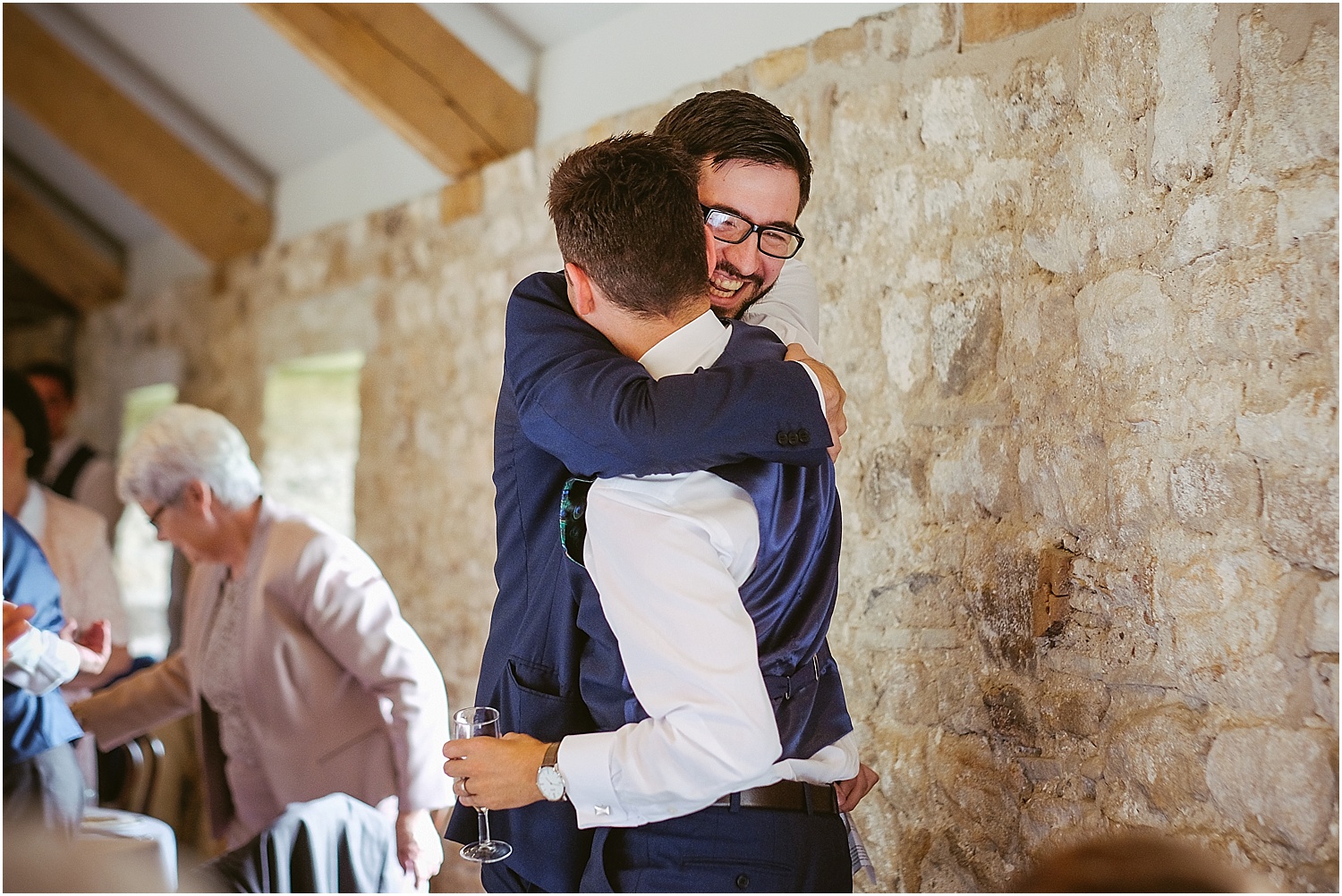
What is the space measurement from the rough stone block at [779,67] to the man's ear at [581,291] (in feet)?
5.07

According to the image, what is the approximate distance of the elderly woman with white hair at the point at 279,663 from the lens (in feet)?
8.23

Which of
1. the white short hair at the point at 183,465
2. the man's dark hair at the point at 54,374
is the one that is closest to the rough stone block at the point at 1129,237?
the white short hair at the point at 183,465

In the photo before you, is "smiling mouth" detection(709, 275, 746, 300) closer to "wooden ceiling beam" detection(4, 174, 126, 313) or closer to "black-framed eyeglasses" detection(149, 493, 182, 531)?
"black-framed eyeglasses" detection(149, 493, 182, 531)

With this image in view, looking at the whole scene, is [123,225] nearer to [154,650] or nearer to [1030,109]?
[154,650]

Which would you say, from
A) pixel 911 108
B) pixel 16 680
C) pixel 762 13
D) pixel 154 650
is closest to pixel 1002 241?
pixel 911 108

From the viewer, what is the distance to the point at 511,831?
5.00ft

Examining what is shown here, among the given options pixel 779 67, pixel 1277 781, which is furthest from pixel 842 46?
pixel 1277 781

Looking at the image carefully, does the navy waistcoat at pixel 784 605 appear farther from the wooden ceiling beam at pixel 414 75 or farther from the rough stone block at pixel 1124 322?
the wooden ceiling beam at pixel 414 75

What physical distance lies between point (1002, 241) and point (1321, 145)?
0.61m

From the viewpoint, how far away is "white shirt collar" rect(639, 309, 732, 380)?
55.1 inches

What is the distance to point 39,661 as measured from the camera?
2330 millimetres

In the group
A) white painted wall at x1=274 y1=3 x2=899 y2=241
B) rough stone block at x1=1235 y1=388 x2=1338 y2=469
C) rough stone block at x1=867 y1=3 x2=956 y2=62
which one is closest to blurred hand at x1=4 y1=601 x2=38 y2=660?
Result: white painted wall at x1=274 y1=3 x2=899 y2=241

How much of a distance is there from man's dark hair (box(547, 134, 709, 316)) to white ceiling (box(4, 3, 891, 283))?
1.46 meters

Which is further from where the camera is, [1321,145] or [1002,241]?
[1002,241]
